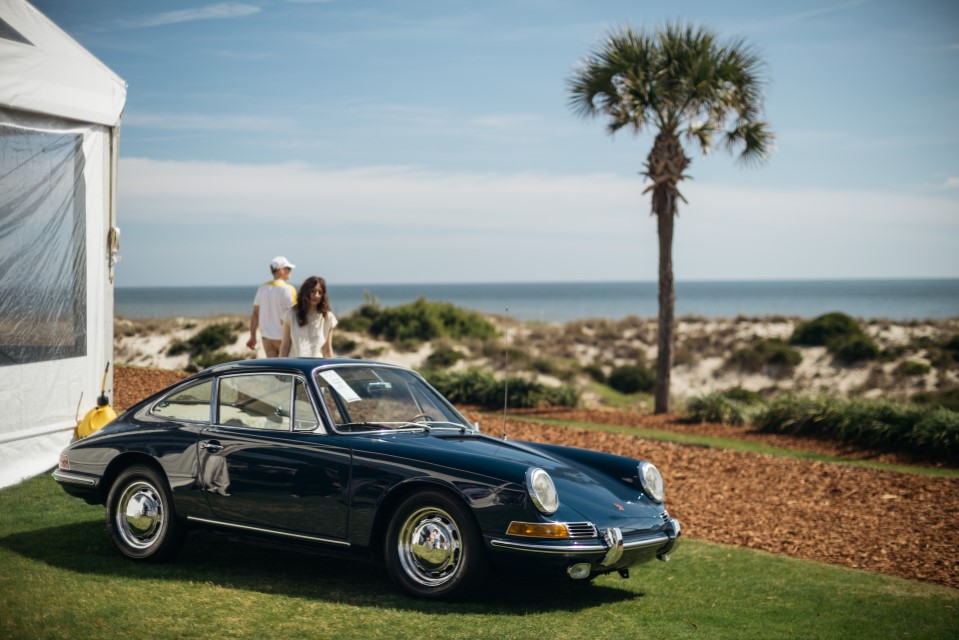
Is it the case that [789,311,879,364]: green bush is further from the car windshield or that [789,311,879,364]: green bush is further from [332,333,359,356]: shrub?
the car windshield

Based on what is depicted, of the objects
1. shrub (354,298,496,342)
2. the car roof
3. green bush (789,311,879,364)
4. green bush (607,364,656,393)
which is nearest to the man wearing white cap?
the car roof

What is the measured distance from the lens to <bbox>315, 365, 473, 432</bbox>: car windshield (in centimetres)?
574

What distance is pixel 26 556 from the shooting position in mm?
5941

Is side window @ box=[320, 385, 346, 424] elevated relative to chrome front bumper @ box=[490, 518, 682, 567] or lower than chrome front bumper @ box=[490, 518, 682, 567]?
elevated

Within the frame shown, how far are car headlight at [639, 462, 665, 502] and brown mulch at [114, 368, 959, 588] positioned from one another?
8.25 feet

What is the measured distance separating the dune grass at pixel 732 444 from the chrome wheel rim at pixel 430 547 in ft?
27.9

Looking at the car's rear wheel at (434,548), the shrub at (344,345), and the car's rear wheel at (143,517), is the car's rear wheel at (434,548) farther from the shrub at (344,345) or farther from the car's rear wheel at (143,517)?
the shrub at (344,345)

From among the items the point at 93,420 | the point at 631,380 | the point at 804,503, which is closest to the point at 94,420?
the point at 93,420

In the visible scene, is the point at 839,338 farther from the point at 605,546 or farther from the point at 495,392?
the point at 605,546

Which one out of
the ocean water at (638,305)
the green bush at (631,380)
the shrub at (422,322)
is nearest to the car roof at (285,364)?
the green bush at (631,380)

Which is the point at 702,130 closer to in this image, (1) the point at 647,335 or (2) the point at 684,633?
(2) the point at 684,633

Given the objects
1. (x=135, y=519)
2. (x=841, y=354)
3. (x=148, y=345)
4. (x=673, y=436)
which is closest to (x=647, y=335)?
(x=841, y=354)

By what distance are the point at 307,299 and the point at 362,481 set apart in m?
3.89

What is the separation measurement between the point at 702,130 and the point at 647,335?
2176 centimetres
